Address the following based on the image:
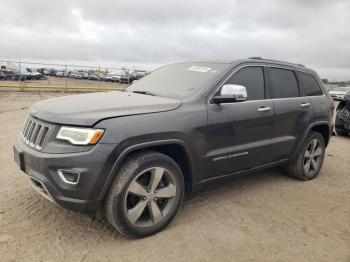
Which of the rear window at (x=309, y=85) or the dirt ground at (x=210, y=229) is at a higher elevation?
the rear window at (x=309, y=85)

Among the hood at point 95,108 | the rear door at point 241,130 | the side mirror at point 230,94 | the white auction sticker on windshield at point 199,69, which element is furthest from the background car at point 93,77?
the side mirror at point 230,94

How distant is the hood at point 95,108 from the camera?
2871 mm

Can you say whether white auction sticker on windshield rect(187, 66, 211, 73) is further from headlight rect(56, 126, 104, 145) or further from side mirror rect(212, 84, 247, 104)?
headlight rect(56, 126, 104, 145)

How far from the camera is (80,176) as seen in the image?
2.75 metres

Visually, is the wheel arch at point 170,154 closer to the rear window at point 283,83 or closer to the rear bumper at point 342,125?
the rear window at point 283,83

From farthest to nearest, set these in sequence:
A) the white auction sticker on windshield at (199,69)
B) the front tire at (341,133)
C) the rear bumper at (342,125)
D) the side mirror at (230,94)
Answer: the front tire at (341,133)
the rear bumper at (342,125)
the white auction sticker on windshield at (199,69)
the side mirror at (230,94)

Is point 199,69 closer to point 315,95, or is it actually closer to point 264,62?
point 264,62

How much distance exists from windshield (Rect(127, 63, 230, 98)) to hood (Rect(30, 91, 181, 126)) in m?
0.30

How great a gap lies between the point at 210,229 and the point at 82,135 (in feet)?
5.30

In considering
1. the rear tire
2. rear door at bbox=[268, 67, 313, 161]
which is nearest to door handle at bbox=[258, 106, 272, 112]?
rear door at bbox=[268, 67, 313, 161]

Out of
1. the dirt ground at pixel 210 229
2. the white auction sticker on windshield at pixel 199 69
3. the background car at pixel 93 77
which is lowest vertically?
the background car at pixel 93 77

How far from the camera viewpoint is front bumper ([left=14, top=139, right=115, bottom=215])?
2.75m

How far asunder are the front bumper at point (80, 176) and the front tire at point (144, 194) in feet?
0.54

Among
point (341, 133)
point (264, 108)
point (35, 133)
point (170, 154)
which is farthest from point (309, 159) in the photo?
point (341, 133)
